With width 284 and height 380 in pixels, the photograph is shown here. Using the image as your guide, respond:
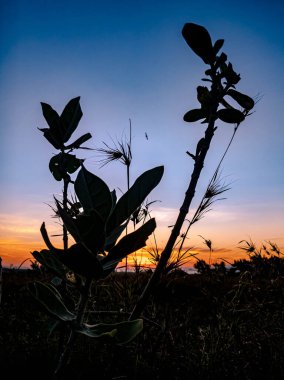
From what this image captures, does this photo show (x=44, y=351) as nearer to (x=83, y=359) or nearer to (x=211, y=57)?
(x=83, y=359)

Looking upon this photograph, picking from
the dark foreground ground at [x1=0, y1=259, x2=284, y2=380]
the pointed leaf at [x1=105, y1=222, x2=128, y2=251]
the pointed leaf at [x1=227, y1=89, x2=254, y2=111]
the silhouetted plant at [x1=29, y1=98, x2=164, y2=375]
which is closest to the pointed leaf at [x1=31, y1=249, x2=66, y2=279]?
the silhouetted plant at [x1=29, y1=98, x2=164, y2=375]

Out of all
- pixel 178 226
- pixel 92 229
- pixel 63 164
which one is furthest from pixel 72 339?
pixel 63 164

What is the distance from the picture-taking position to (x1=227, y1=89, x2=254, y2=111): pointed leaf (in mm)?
838

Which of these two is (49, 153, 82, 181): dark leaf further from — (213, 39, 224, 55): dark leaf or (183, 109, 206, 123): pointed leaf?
(213, 39, 224, 55): dark leaf

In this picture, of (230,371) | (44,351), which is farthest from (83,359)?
(230,371)

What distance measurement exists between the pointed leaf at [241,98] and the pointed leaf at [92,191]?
0.44 m

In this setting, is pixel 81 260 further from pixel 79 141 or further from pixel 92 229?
pixel 79 141

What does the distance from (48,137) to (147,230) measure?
0.56 metres

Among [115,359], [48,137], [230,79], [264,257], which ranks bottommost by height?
[115,359]

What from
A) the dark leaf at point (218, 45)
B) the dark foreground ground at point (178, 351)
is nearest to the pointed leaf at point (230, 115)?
the dark leaf at point (218, 45)

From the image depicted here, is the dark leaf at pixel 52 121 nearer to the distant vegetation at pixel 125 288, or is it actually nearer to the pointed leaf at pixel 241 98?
the distant vegetation at pixel 125 288

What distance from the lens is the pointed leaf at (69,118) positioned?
91 centimetres

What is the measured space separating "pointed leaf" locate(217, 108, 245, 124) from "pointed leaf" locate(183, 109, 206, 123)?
7cm

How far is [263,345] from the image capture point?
2.37 m
